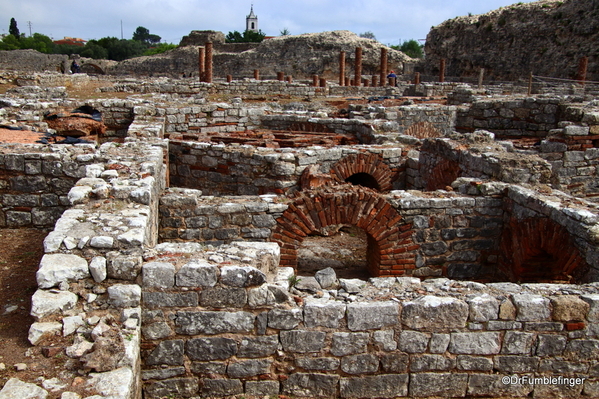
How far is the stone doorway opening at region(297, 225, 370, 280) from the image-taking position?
727cm

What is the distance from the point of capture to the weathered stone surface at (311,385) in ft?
13.0

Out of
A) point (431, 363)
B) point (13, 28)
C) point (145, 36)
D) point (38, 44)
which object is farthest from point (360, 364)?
point (145, 36)

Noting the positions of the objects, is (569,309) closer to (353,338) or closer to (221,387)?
(353,338)

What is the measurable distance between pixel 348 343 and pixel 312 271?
3354mm

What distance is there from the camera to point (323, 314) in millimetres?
3844

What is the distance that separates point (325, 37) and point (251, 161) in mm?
37415

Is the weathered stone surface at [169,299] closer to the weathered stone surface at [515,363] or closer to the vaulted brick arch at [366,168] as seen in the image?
the weathered stone surface at [515,363]

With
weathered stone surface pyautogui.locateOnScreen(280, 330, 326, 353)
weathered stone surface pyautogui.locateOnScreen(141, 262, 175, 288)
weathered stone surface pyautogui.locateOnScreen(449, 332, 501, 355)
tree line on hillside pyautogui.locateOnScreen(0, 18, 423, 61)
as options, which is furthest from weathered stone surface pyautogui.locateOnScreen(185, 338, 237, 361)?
tree line on hillside pyautogui.locateOnScreen(0, 18, 423, 61)

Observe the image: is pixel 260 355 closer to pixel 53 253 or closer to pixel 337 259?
pixel 53 253

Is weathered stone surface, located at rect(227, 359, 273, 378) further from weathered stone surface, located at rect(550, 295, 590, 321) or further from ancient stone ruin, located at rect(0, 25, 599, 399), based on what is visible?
weathered stone surface, located at rect(550, 295, 590, 321)

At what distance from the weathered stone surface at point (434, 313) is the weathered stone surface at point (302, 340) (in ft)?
2.22

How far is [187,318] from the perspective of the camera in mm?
3852

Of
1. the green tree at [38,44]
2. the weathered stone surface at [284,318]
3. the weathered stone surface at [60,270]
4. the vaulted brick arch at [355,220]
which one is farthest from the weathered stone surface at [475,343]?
the green tree at [38,44]

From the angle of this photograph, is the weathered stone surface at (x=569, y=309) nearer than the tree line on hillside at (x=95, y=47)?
Yes
